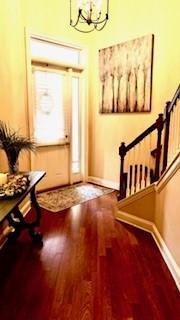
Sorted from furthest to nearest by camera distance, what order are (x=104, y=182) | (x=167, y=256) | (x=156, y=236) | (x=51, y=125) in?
(x=104, y=182), (x=51, y=125), (x=156, y=236), (x=167, y=256)

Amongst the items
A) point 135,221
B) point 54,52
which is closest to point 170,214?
point 135,221

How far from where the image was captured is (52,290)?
214cm

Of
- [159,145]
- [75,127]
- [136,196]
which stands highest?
[75,127]

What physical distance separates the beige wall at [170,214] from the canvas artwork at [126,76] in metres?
1.92

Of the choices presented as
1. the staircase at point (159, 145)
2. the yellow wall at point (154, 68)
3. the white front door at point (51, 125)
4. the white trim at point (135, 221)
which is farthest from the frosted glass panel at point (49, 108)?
the white trim at point (135, 221)

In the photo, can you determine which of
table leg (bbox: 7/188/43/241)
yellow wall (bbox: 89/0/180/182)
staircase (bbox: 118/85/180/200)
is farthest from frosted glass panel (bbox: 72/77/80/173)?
table leg (bbox: 7/188/43/241)

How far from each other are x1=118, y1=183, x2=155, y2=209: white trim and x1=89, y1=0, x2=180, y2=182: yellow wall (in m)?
1.49

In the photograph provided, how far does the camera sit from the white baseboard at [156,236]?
2.31 m

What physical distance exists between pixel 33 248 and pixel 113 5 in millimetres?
4313

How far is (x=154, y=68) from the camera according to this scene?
13.5 ft

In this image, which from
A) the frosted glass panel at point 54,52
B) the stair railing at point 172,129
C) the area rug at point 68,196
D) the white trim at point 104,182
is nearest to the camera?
the stair railing at point 172,129

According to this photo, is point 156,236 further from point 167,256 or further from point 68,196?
point 68,196

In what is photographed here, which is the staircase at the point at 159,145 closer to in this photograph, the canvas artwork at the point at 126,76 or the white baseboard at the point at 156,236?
the white baseboard at the point at 156,236

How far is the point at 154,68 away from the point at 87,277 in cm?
332
